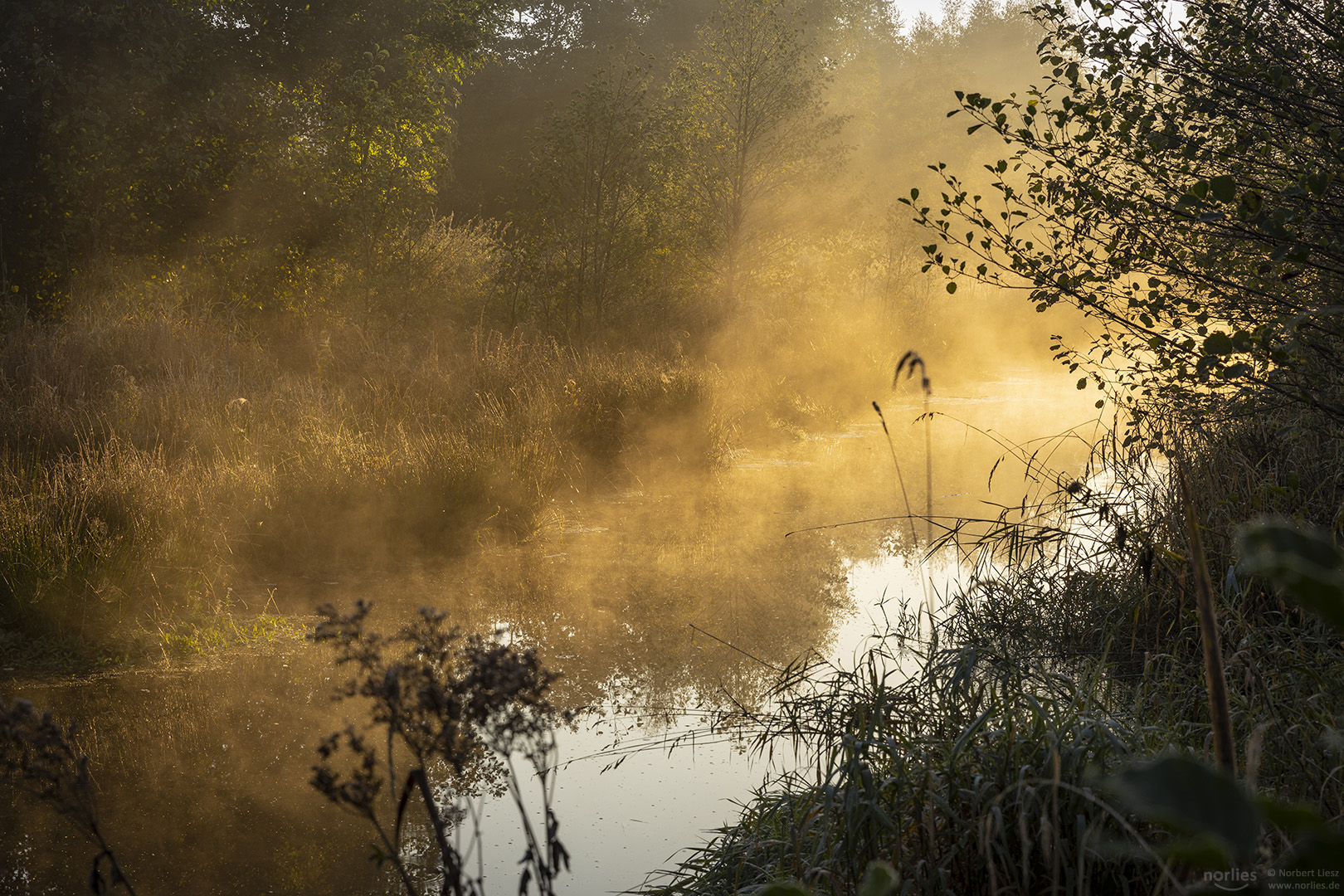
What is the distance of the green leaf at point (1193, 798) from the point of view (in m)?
0.32

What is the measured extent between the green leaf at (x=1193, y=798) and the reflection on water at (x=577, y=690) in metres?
2.46

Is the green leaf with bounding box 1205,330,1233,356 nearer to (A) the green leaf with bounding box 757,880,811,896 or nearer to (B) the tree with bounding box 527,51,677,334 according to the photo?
(A) the green leaf with bounding box 757,880,811,896

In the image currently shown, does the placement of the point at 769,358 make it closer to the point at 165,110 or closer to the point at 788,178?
the point at 788,178

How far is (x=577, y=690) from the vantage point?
12.4 ft

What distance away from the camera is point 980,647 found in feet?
9.75

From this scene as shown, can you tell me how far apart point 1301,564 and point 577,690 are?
3.61 meters

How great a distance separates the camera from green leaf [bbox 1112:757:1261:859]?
0.32m

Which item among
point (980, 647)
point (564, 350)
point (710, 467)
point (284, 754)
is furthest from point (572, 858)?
point (564, 350)

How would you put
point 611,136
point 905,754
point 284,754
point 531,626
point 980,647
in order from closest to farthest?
point 905,754
point 980,647
point 284,754
point 531,626
point 611,136

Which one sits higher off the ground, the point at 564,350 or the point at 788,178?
the point at 788,178

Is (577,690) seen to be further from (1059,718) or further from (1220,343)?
(1220,343)

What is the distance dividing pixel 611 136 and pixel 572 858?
9.73m

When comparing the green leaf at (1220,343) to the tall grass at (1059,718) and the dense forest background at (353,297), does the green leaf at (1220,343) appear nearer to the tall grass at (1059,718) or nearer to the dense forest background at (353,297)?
the tall grass at (1059,718)

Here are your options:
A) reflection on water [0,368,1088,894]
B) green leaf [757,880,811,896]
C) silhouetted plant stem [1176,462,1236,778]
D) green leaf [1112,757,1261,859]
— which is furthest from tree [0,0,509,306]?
green leaf [1112,757,1261,859]
